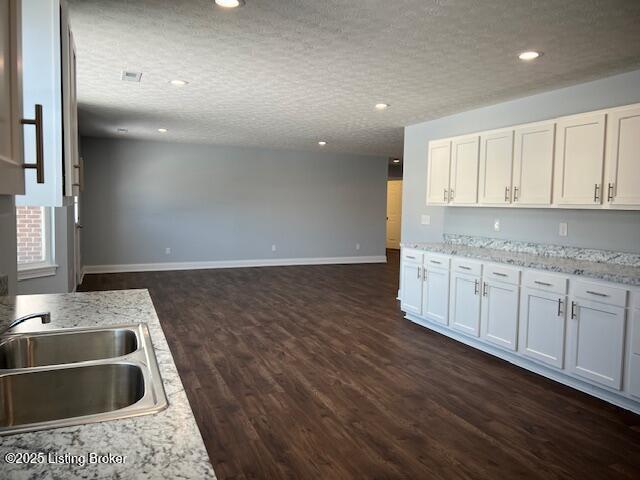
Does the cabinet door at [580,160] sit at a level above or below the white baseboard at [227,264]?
above

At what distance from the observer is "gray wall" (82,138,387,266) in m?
8.48

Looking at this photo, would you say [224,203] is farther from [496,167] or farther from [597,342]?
[597,342]

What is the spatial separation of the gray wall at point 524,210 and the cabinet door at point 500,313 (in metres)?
0.77

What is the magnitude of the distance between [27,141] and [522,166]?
3.94 metres

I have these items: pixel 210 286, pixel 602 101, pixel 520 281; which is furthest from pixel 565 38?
pixel 210 286

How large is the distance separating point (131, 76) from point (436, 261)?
140 inches

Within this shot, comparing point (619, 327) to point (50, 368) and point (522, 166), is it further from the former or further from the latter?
point (50, 368)

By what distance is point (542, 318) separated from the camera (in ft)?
11.9

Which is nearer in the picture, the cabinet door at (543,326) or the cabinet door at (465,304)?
the cabinet door at (543,326)

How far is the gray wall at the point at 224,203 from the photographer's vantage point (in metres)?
8.48

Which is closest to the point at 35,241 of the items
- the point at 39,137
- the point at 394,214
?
the point at 39,137

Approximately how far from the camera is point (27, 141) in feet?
5.74

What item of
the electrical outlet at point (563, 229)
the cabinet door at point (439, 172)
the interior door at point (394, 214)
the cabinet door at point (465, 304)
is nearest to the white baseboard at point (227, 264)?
the interior door at point (394, 214)

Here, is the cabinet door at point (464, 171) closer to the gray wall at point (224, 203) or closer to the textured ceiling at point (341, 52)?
the textured ceiling at point (341, 52)
